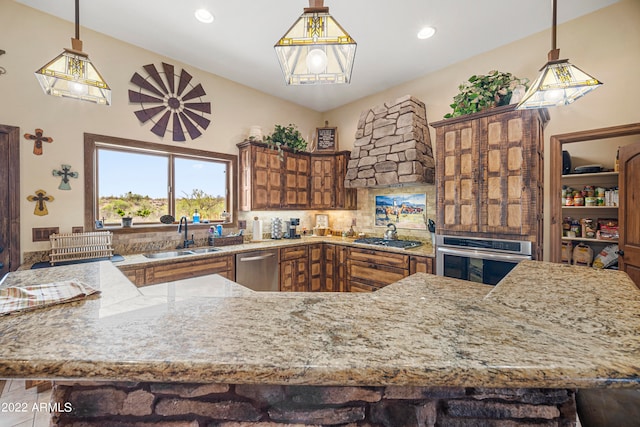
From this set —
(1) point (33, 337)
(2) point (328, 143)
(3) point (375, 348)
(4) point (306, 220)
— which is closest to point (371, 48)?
(2) point (328, 143)

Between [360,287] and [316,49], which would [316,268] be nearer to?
[360,287]

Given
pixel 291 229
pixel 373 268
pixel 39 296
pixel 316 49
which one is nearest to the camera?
pixel 39 296

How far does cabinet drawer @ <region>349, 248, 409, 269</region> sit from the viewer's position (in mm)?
3348

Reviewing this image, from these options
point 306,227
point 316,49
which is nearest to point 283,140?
point 306,227

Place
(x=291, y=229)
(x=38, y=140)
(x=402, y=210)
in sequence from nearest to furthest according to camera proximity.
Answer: (x=38, y=140) < (x=402, y=210) < (x=291, y=229)

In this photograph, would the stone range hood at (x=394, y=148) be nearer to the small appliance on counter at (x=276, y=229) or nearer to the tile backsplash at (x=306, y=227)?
the tile backsplash at (x=306, y=227)

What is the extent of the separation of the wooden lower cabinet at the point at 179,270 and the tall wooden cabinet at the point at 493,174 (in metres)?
2.70

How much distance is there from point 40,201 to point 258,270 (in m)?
2.37

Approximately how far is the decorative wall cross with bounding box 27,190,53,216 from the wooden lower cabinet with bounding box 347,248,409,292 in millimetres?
3551

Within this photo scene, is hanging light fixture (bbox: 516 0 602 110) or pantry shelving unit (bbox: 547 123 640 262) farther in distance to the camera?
pantry shelving unit (bbox: 547 123 640 262)

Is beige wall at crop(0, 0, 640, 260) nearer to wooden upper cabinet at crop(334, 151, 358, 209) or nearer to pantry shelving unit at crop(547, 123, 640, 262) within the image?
pantry shelving unit at crop(547, 123, 640, 262)

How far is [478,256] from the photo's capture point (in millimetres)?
2824

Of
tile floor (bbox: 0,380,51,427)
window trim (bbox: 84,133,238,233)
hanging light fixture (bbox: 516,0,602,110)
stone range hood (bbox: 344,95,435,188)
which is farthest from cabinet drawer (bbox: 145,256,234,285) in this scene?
hanging light fixture (bbox: 516,0,602,110)

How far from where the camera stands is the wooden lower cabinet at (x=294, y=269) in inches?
150
